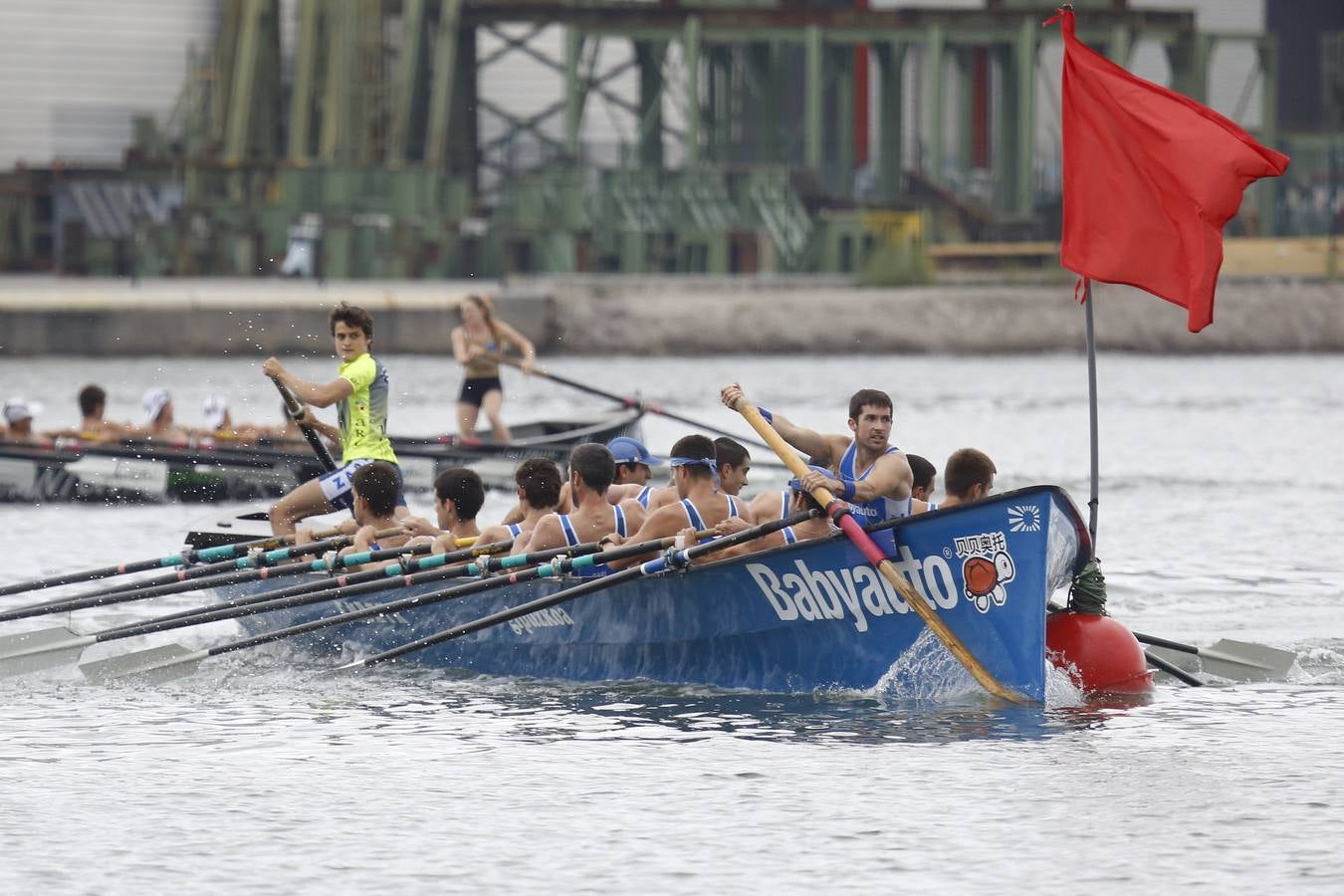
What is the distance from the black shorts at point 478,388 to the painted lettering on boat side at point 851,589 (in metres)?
11.2

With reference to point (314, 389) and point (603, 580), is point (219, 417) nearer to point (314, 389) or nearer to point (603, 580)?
point (314, 389)

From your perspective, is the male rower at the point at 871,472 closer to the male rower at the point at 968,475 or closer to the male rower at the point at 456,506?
the male rower at the point at 968,475

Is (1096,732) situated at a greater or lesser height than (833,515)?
lesser

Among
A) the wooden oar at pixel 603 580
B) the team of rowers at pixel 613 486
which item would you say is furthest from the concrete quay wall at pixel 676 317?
the wooden oar at pixel 603 580

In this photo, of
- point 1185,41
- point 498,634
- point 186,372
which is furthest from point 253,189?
point 498,634

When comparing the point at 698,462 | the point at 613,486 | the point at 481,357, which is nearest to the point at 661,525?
the point at 698,462

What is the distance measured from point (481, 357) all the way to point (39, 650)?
29.7 feet

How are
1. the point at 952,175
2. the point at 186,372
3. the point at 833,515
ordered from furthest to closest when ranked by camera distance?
the point at 952,175 → the point at 186,372 → the point at 833,515

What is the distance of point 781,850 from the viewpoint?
9.55m

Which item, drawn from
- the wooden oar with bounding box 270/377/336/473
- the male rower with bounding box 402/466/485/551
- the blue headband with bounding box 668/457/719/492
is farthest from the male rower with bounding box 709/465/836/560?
the wooden oar with bounding box 270/377/336/473

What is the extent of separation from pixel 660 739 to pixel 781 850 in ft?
7.20

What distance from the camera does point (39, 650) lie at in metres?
13.9

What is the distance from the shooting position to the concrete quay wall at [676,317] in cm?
3984

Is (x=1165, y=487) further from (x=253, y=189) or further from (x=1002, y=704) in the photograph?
(x=253, y=189)
